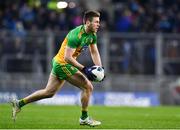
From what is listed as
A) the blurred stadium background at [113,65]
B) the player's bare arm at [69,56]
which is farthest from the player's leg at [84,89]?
the blurred stadium background at [113,65]

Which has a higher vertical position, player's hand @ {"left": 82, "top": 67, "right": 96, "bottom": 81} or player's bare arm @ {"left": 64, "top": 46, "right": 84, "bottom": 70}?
player's bare arm @ {"left": 64, "top": 46, "right": 84, "bottom": 70}

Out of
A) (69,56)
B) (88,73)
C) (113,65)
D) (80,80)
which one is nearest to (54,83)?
(80,80)

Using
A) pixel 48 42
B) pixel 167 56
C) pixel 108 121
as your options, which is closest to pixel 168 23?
pixel 167 56

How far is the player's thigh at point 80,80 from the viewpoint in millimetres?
15945

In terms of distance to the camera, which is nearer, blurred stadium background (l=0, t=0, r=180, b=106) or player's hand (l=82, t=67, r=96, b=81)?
player's hand (l=82, t=67, r=96, b=81)

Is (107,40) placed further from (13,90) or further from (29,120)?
(29,120)

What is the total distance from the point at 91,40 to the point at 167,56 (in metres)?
12.2

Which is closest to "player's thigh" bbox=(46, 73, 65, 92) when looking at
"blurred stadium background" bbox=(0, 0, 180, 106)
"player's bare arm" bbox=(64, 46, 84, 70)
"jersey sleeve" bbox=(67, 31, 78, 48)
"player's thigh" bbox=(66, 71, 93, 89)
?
"player's thigh" bbox=(66, 71, 93, 89)

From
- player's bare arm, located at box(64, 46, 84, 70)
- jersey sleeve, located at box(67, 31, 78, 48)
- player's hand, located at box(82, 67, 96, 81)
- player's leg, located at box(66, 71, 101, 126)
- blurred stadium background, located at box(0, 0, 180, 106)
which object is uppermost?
blurred stadium background, located at box(0, 0, 180, 106)

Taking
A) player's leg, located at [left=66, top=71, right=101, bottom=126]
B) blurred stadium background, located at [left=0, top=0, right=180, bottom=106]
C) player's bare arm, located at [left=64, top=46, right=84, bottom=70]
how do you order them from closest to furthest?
1. player's bare arm, located at [left=64, top=46, right=84, bottom=70]
2. player's leg, located at [left=66, top=71, right=101, bottom=126]
3. blurred stadium background, located at [left=0, top=0, right=180, bottom=106]

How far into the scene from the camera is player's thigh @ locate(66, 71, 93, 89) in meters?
15.9

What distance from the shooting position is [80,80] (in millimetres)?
15984

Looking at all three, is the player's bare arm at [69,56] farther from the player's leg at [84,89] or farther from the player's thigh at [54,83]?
the player's thigh at [54,83]

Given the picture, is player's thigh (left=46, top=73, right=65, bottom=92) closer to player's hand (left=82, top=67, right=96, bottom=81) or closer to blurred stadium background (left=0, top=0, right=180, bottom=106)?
player's hand (left=82, top=67, right=96, bottom=81)
